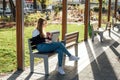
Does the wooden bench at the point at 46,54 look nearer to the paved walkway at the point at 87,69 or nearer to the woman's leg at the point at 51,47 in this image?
the woman's leg at the point at 51,47

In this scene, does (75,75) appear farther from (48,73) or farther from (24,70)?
(24,70)

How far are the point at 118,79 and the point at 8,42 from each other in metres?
6.87

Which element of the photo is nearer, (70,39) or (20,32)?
(20,32)

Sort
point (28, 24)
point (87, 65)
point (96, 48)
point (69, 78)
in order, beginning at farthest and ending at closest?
point (28, 24) → point (96, 48) → point (87, 65) → point (69, 78)

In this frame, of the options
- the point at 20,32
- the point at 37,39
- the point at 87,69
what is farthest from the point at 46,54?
the point at 87,69

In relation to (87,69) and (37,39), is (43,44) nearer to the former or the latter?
(37,39)

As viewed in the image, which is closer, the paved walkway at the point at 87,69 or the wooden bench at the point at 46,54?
the paved walkway at the point at 87,69

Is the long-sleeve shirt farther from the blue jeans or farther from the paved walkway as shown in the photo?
the paved walkway

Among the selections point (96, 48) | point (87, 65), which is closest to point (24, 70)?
point (87, 65)

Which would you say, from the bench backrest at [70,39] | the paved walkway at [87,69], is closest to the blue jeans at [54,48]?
the paved walkway at [87,69]

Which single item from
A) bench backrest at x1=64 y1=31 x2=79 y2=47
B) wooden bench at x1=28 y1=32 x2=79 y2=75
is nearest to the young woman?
wooden bench at x1=28 y1=32 x2=79 y2=75

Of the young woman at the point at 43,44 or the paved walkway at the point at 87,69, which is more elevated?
the young woman at the point at 43,44

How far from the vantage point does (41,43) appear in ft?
24.9

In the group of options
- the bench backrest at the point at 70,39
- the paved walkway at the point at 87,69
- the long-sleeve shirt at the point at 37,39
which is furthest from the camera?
the bench backrest at the point at 70,39
